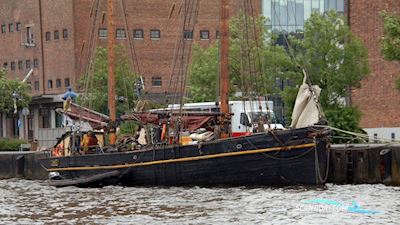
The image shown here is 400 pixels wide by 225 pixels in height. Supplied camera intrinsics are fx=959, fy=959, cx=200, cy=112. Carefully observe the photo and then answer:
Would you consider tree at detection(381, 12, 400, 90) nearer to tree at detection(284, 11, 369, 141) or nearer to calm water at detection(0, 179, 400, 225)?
calm water at detection(0, 179, 400, 225)

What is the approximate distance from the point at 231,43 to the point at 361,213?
1397 inches

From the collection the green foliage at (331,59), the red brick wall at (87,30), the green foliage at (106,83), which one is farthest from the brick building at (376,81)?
the red brick wall at (87,30)

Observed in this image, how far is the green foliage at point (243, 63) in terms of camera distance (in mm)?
56312

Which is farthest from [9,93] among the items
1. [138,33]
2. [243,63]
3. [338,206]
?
[338,206]

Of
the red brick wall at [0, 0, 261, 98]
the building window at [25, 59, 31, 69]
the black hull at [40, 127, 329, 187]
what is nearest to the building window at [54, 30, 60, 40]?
the red brick wall at [0, 0, 261, 98]

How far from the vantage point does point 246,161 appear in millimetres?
39875

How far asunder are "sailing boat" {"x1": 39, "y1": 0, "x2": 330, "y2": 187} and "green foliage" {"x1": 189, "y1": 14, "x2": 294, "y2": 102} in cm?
1215

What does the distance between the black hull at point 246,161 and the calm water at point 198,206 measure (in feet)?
2.88

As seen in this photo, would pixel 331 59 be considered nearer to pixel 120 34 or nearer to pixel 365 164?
pixel 365 164

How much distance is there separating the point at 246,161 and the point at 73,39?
49.4 metres

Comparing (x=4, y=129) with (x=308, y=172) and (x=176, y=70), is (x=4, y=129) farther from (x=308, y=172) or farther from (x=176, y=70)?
(x=308, y=172)

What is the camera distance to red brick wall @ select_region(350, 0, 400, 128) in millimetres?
60594

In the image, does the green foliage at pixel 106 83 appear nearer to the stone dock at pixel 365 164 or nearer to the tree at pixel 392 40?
the tree at pixel 392 40

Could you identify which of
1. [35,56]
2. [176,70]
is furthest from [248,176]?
[35,56]
